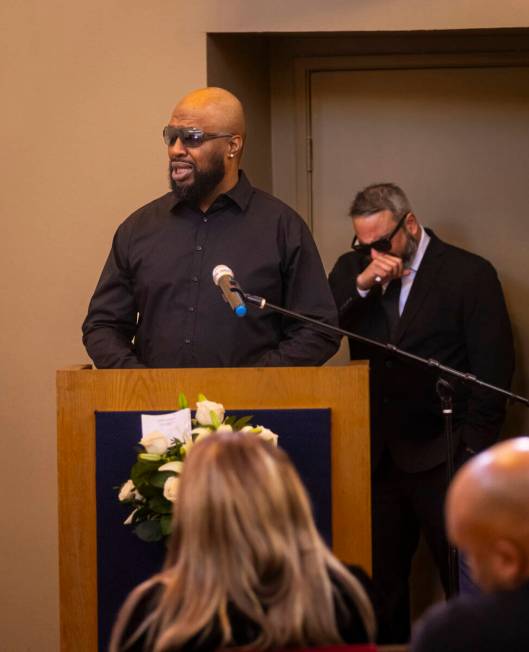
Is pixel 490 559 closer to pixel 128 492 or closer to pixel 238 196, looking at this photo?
pixel 128 492

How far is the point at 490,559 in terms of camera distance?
78.9 inches

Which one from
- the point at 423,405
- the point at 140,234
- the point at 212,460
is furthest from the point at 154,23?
the point at 212,460

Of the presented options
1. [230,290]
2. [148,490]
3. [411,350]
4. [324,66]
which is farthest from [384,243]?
[148,490]

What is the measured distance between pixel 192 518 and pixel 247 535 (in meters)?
0.10

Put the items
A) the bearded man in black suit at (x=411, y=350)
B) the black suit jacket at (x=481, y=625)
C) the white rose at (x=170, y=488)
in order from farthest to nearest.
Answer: the bearded man in black suit at (x=411, y=350)
the white rose at (x=170, y=488)
the black suit jacket at (x=481, y=625)

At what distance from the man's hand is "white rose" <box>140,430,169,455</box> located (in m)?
1.65

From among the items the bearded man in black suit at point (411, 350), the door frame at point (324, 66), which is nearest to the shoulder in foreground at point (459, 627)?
the bearded man in black suit at point (411, 350)

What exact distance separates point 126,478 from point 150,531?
0.24 meters

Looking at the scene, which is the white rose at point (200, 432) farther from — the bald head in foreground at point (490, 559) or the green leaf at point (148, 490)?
the bald head in foreground at point (490, 559)

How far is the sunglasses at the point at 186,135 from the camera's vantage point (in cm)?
431

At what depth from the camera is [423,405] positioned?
5109mm

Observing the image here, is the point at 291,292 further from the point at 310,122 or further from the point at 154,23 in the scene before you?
the point at 310,122

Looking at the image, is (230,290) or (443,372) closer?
(230,290)

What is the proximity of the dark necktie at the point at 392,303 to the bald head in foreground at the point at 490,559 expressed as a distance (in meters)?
3.09
